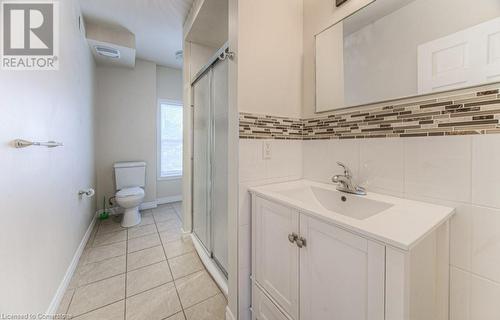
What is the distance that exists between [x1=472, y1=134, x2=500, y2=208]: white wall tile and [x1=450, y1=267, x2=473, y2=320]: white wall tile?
289mm

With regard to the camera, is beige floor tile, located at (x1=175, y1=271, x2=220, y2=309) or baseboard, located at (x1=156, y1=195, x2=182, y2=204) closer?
beige floor tile, located at (x1=175, y1=271, x2=220, y2=309)

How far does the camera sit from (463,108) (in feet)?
2.43

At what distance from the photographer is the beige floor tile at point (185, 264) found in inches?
67.2

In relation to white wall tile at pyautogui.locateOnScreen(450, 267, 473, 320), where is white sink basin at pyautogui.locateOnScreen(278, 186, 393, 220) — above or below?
above

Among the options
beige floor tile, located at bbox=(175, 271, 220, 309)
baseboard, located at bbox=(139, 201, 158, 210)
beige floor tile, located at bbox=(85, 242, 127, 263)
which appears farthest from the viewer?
baseboard, located at bbox=(139, 201, 158, 210)

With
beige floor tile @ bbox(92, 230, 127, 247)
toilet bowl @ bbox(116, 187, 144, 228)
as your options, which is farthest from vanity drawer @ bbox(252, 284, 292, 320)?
toilet bowl @ bbox(116, 187, 144, 228)

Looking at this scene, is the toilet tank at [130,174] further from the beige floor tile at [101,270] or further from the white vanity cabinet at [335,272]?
the white vanity cabinet at [335,272]

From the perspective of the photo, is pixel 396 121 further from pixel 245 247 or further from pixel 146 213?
pixel 146 213

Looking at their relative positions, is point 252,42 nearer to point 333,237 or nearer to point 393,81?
point 393,81

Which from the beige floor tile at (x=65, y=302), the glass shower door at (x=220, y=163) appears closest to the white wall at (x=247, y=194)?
the glass shower door at (x=220, y=163)

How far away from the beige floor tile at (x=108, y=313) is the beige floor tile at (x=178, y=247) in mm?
613

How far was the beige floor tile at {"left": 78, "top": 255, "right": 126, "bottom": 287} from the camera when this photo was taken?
5.24ft

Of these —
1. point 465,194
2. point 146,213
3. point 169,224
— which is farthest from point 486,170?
point 146,213

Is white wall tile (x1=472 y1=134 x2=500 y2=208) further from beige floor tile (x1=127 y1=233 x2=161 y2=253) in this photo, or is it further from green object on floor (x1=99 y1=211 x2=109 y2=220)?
green object on floor (x1=99 y1=211 x2=109 y2=220)
